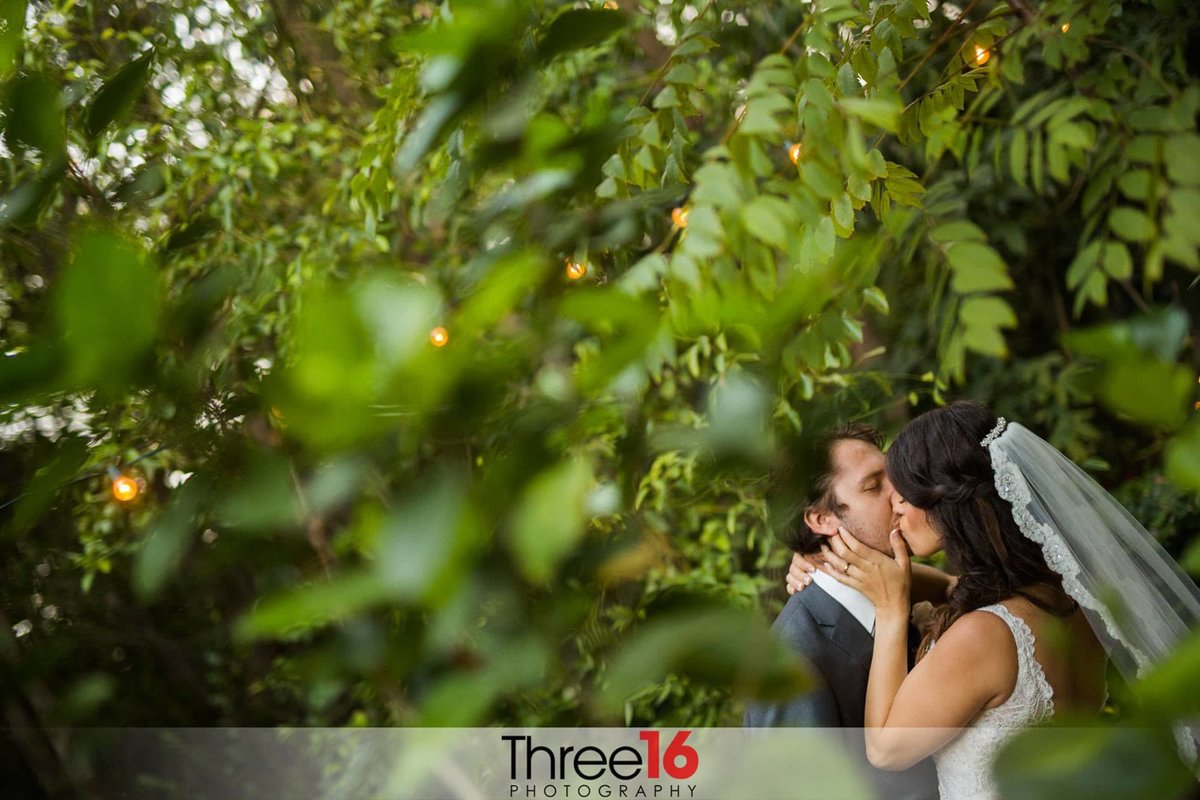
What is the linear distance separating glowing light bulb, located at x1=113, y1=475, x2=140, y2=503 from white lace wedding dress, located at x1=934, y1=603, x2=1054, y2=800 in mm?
1519

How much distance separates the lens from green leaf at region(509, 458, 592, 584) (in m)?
0.20

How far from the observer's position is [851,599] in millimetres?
1244

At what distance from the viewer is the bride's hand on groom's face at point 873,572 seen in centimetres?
118

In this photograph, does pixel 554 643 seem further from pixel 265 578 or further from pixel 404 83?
pixel 404 83

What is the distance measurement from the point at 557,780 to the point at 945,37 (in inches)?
41.3

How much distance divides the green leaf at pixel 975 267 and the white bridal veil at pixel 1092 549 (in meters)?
0.51

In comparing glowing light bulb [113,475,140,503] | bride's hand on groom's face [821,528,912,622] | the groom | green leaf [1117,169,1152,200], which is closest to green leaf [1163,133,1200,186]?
green leaf [1117,169,1152,200]

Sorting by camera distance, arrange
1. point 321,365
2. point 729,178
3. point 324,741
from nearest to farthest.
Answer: point 321,365
point 729,178
point 324,741

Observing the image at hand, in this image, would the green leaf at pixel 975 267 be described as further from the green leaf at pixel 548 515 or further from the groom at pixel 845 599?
the green leaf at pixel 548 515

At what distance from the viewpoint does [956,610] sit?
128 cm

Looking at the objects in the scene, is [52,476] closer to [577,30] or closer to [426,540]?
[426,540]

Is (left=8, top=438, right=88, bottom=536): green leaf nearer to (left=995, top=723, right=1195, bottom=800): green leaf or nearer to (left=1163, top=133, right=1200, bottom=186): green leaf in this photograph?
(left=995, top=723, right=1195, bottom=800): green leaf

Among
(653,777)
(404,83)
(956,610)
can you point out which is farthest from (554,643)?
(956,610)

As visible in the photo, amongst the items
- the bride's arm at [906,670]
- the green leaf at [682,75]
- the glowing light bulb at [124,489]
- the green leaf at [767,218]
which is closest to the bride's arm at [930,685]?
the bride's arm at [906,670]
